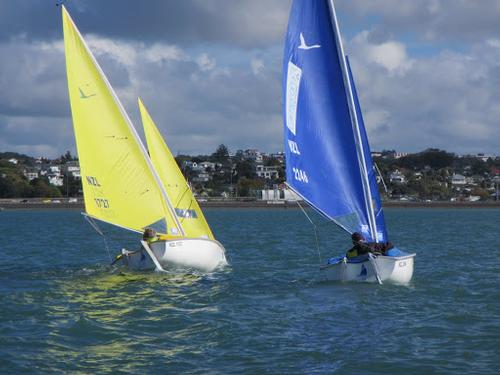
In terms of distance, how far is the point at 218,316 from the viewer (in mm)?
18562

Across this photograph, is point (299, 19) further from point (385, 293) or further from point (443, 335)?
point (443, 335)

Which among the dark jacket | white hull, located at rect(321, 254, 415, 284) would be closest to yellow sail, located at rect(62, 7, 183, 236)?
white hull, located at rect(321, 254, 415, 284)

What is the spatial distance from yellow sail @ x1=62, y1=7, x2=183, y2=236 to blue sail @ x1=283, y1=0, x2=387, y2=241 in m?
5.34

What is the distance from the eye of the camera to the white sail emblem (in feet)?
74.3

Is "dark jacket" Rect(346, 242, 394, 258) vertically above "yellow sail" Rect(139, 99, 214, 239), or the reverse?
"yellow sail" Rect(139, 99, 214, 239)

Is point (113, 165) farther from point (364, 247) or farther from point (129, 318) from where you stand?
point (129, 318)

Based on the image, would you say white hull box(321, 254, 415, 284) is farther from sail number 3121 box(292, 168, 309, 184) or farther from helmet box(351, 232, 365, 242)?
sail number 3121 box(292, 168, 309, 184)

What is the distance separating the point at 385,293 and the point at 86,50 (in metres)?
11.1

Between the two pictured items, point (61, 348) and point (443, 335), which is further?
point (443, 335)

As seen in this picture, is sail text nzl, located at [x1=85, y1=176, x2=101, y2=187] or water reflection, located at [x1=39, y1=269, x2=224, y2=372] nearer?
water reflection, located at [x1=39, y1=269, x2=224, y2=372]

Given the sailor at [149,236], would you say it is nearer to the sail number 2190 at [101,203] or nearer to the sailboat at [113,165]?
the sailboat at [113,165]

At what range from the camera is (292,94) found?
22.7 m

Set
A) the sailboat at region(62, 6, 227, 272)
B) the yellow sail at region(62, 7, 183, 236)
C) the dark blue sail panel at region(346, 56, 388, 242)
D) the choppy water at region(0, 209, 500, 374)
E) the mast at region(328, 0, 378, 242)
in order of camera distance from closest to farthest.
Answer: the choppy water at region(0, 209, 500, 374) < the mast at region(328, 0, 378, 242) < the dark blue sail panel at region(346, 56, 388, 242) < the sailboat at region(62, 6, 227, 272) < the yellow sail at region(62, 7, 183, 236)

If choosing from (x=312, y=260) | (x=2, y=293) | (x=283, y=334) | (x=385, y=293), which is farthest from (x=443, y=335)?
(x=312, y=260)
